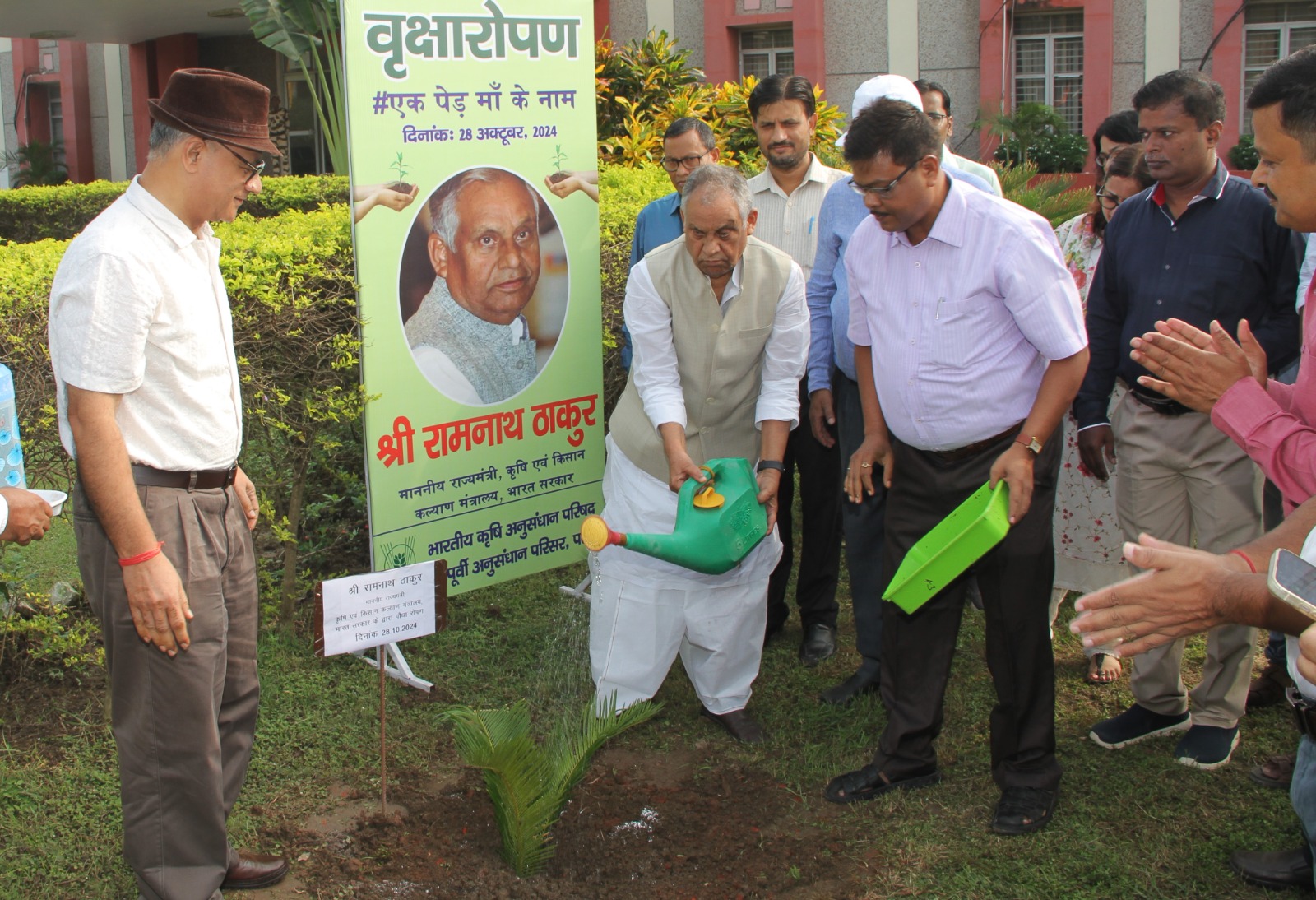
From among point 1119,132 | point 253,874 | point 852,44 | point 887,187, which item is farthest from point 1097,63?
point 253,874

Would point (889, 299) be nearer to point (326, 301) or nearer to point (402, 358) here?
point (402, 358)

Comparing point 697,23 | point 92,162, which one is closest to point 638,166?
point 697,23

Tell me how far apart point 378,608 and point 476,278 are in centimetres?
148

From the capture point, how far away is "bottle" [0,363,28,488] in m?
2.80

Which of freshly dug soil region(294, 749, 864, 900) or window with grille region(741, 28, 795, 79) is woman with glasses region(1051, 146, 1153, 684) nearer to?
freshly dug soil region(294, 749, 864, 900)

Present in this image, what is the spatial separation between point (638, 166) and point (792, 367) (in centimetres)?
438

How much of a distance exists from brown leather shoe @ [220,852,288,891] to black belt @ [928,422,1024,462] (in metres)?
2.14

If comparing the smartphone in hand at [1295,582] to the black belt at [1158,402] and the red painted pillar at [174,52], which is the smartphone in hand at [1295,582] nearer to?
the black belt at [1158,402]

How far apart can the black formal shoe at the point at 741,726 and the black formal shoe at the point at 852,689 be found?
363 millimetres

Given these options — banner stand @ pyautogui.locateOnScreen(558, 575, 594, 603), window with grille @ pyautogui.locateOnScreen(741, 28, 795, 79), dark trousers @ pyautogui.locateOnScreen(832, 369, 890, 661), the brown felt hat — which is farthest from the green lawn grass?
window with grille @ pyautogui.locateOnScreen(741, 28, 795, 79)

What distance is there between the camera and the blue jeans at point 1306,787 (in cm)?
260

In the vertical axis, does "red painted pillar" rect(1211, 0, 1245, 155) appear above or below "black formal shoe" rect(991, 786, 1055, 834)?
above

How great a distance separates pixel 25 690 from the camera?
13.5 feet

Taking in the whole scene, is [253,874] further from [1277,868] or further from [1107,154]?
[1107,154]
